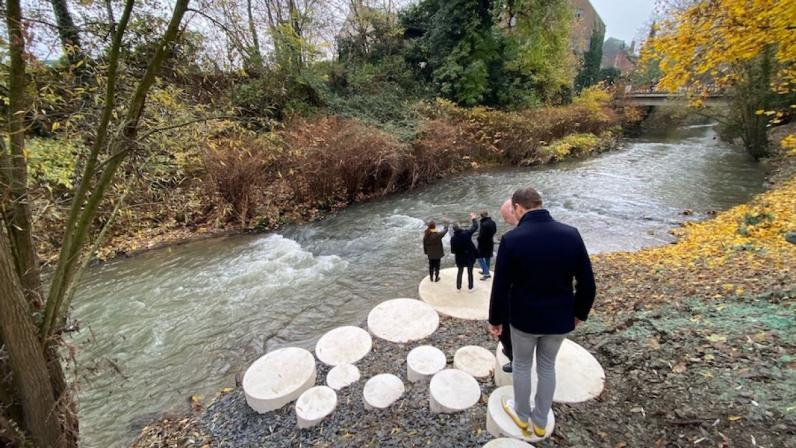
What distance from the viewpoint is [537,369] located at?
8.52ft

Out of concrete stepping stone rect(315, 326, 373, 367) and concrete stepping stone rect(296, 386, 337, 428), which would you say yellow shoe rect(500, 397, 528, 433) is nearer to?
concrete stepping stone rect(296, 386, 337, 428)

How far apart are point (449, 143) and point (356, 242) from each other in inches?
302

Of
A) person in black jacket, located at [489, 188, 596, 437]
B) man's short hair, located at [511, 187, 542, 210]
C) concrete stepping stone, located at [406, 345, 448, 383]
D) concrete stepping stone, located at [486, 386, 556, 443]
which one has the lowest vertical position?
concrete stepping stone, located at [406, 345, 448, 383]

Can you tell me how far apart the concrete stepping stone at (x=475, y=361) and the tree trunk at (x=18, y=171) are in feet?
12.5

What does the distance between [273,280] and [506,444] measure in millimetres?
5840

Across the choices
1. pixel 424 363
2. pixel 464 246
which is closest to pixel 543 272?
pixel 424 363

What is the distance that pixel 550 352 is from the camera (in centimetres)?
253

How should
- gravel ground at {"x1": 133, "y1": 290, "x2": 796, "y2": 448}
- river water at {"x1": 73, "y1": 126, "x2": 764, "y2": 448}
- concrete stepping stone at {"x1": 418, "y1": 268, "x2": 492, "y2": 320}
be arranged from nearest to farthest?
gravel ground at {"x1": 133, "y1": 290, "x2": 796, "y2": 448}, river water at {"x1": 73, "y1": 126, "x2": 764, "y2": 448}, concrete stepping stone at {"x1": 418, "y1": 268, "x2": 492, "y2": 320}

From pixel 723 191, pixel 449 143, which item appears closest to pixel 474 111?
pixel 449 143

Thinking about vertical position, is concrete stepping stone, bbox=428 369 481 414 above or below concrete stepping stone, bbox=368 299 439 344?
above

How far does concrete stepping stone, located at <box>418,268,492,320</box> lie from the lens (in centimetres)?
541

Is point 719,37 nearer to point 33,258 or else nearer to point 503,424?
point 503,424

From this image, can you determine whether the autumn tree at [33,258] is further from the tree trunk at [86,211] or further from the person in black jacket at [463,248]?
the person in black jacket at [463,248]

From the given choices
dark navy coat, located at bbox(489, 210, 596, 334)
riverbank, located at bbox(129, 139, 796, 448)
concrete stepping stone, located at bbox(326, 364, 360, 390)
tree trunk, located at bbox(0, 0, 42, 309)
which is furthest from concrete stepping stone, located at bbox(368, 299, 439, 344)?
tree trunk, located at bbox(0, 0, 42, 309)
